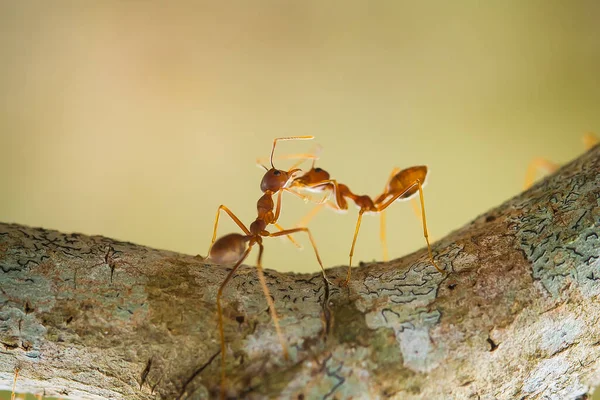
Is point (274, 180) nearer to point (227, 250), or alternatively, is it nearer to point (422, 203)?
point (227, 250)

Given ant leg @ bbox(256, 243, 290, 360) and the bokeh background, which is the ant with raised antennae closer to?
ant leg @ bbox(256, 243, 290, 360)

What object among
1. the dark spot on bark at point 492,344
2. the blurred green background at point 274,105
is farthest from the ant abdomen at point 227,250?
the blurred green background at point 274,105

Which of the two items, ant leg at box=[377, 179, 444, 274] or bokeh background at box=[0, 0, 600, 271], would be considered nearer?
ant leg at box=[377, 179, 444, 274]

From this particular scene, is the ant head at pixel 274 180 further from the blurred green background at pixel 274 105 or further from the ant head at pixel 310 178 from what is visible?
the blurred green background at pixel 274 105

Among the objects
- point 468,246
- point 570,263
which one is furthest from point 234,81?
point 570,263

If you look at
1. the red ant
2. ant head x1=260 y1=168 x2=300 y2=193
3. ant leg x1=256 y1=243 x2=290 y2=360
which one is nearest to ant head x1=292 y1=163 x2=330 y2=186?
the red ant

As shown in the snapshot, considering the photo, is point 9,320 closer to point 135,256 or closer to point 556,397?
point 135,256

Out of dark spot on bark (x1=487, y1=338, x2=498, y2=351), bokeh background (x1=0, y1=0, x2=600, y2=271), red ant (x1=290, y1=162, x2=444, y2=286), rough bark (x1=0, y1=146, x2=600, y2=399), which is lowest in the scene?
dark spot on bark (x1=487, y1=338, x2=498, y2=351)

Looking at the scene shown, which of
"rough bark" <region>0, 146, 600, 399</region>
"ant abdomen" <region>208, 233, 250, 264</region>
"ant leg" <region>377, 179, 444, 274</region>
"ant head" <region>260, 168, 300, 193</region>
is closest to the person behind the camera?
Answer: "rough bark" <region>0, 146, 600, 399</region>
